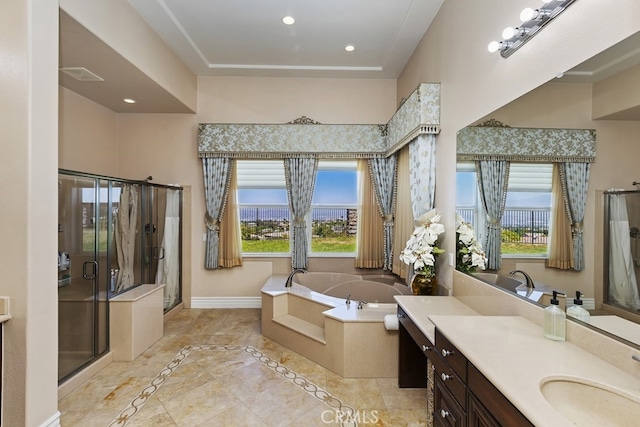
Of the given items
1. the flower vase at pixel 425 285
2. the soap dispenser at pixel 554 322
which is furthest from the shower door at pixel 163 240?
the soap dispenser at pixel 554 322

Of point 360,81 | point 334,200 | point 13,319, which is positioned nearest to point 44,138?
point 13,319

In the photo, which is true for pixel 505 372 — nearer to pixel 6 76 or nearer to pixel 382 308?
pixel 382 308

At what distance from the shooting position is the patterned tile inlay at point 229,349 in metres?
2.14

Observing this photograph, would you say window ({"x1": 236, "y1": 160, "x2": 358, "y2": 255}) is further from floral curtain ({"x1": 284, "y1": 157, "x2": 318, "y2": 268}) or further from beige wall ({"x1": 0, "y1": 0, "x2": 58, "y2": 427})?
beige wall ({"x1": 0, "y1": 0, "x2": 58, "y2": 427})

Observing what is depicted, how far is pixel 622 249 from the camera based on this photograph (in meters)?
1.18

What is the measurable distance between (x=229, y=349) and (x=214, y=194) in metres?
2.14

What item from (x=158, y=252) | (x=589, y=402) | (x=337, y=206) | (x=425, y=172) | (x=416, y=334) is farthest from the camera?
(x=337, y=206)

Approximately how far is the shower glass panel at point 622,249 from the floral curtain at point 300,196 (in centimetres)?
335

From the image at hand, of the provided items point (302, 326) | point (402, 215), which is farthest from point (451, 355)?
point (402, 215)

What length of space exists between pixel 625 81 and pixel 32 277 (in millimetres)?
3144

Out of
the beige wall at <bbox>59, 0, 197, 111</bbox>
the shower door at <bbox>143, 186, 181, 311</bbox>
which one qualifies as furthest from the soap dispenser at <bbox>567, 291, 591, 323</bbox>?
the shower door at <bbox>143, 186, 181, 311</bbox>

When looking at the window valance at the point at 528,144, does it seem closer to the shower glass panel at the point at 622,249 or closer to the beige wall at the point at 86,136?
the shower glass panel at the point at 622,249

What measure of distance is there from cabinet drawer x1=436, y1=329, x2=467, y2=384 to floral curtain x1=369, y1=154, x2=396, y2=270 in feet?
8.41

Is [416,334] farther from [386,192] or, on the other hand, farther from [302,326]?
[386,192]
